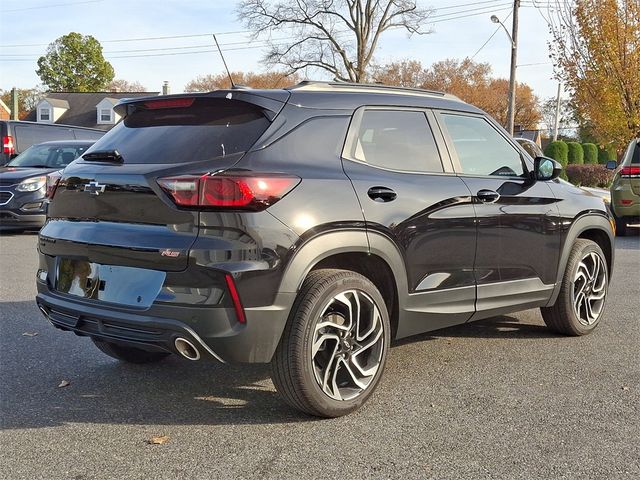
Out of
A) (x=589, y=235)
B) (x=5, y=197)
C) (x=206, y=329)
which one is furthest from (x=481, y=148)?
(x=5, y=197)

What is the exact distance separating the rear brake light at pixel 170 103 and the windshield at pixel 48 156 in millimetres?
9651

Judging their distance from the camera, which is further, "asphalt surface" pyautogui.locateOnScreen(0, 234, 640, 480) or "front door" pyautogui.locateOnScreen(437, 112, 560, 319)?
"front door" pyautogui.locateOnScreen(437, 112, 560, 319)

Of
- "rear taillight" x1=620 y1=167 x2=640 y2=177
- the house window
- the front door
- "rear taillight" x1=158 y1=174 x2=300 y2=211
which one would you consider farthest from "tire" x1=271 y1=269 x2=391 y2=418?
the house window

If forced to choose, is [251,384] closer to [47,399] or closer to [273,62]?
[47,399]

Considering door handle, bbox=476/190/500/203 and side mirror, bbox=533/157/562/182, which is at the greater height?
side mirror, bbox=533/157/562/182

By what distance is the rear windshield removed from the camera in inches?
146

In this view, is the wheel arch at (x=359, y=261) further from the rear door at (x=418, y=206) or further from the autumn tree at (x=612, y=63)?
the autumn tree at (x=612, y=63)

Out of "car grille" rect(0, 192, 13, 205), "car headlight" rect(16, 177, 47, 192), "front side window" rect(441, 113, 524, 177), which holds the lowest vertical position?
"car grille" rect(0, 192, 13, 205)

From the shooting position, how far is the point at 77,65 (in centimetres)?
8369

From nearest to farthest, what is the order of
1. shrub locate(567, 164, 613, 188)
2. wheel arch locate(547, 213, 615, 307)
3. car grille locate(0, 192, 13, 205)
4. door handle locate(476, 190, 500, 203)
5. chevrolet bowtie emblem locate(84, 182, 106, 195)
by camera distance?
chevrolet bowtie emblem locate(84, 182, 106, 195)
door handle locate(476, 190, 500, 203)
wheel arch locate(547, 213, 615, 307)
car grille locate(0, 192, 13, 205)
shrub locate(567, 164, 613, 188)

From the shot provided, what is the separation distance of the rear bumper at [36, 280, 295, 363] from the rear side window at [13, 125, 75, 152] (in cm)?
1217

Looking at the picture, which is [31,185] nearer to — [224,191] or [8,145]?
[8,145]

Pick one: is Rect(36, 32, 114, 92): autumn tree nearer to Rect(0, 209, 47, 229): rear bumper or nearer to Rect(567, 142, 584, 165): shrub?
Rect(567, 142, 584, 165): shrub

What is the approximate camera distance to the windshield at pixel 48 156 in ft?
43.2
